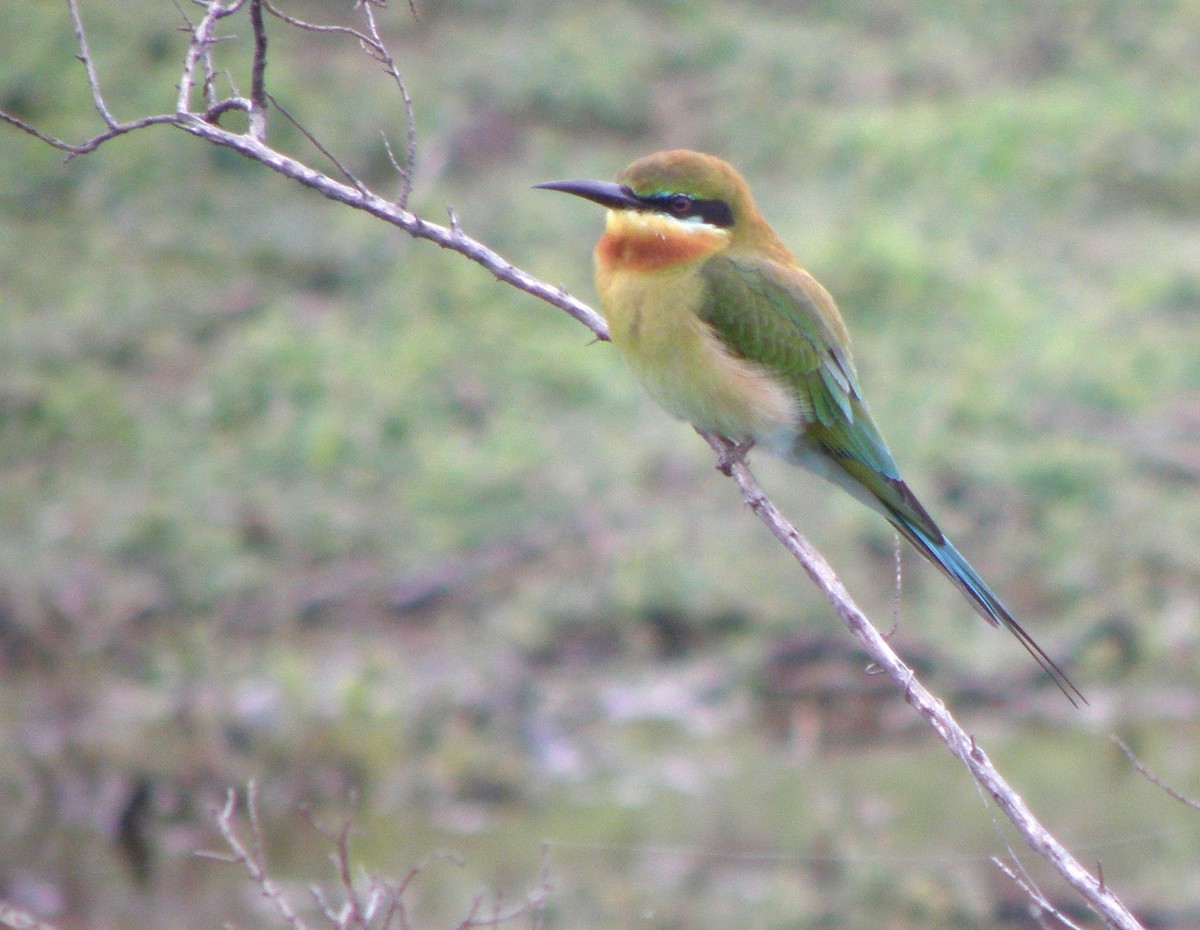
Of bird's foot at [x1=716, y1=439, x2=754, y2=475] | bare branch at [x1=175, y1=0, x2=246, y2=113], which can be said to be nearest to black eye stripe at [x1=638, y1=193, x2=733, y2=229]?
bird's foot at [x1=716, y1=439, x2=754, y2=475]

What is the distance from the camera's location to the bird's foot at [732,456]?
10.2 ft

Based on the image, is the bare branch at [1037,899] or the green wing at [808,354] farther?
the green wing at [808,354]

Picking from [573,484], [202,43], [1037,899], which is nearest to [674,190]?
[202,43]

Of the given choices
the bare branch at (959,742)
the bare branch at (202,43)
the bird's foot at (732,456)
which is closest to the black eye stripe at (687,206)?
the bird's foot at (732,456)

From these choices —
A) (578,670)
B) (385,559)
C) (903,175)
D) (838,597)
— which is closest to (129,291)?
(385,559)

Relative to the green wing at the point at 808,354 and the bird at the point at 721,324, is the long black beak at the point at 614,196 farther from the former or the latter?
the green wing at the point at 808,354

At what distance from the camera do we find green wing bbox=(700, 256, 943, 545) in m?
3.18

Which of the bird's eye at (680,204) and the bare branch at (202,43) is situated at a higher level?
the bare branch at (202,43)

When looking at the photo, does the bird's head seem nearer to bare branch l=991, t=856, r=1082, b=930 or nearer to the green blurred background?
bare branch l=991, t=856, r=1082, b=930

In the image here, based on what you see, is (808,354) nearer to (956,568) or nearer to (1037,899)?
(956,568)

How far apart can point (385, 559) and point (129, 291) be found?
5.74ft

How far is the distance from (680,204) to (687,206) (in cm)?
1

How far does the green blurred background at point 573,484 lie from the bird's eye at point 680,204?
165cm

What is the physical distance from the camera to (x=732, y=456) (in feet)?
10.4
